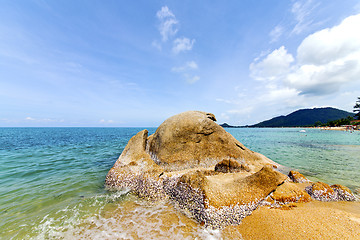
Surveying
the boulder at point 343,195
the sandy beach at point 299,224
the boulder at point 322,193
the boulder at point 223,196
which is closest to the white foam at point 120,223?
the boulder at point 223,196

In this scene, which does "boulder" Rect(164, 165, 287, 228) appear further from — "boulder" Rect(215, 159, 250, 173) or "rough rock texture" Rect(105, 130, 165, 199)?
"boulder" Rect(215, 159, 250, 173)

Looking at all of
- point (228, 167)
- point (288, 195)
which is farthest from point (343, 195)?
point (228, 167)

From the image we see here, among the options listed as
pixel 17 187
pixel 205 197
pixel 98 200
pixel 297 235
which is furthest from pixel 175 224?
pixel 17 187

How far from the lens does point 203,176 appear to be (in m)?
5.64

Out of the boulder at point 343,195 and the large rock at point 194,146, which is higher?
the large rock at point 194,146

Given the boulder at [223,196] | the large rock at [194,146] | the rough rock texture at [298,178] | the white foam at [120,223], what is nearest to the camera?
the white foam at [120,223]

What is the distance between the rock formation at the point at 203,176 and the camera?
5.11 meters

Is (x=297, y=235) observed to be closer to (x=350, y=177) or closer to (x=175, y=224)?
(x=175, y=224)

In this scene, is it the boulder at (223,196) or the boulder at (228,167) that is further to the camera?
the boulder at (228,167)

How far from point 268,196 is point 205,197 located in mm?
2498

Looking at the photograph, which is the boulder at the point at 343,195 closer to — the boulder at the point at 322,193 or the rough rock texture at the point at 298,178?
the boulder at the point at 322,193

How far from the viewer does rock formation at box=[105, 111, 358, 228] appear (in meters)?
5.11

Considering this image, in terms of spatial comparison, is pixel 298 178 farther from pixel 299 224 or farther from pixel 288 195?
pixel 299 224

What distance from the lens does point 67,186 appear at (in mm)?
8469
